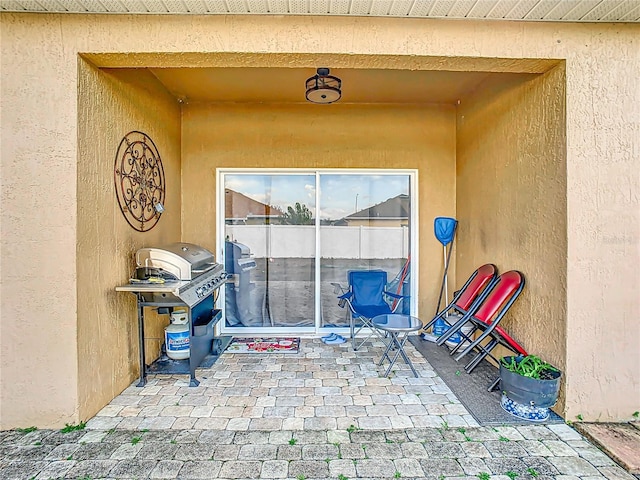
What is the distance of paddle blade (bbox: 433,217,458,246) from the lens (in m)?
4.74

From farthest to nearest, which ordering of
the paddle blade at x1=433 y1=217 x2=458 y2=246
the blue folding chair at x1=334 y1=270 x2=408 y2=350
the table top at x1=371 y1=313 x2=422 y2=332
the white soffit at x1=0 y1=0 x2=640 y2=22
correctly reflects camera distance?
1. the paddle blade at x1=433 y1=217 x2=458 y2=246
2. the blue folding chair at x1=334 y1=270 x2=408 y2=350
3. the table top at x1=371 y1=313 x2=422 y2=332
4. the white soffit at x1=0 y1=0 x2=640 y2=22

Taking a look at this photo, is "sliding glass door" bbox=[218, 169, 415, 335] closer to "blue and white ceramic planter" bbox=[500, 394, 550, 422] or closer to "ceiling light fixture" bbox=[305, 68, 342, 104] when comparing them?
"ceiling light fixture" bbox=[305, 68, 342, 104]

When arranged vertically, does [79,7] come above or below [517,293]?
above

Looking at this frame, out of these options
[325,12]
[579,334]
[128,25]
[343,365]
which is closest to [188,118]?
[128,25]

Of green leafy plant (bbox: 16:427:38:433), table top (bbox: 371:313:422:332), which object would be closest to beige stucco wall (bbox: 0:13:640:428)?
green leafy plant (bbox: 16:427:38:433)

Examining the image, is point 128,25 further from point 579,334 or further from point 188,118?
point 579,334

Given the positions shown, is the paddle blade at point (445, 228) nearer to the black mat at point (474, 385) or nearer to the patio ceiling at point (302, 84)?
the black mat at point (474, 385)

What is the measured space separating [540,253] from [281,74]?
9.87ft

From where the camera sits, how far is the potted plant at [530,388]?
2648 millimetres

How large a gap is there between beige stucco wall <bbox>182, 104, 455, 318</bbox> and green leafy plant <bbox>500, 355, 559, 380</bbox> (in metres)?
2.75

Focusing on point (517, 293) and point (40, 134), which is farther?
point (517, 293)

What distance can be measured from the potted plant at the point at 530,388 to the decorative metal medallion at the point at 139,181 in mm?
3516

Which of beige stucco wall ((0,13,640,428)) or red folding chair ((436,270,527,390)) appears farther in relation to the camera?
red folding chair ((436,270,527,390))

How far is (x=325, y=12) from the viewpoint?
2.53 meters
